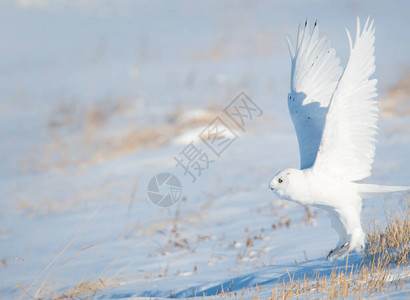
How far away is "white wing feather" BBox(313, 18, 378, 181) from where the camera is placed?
314cm

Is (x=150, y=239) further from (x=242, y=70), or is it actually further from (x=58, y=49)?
(x=58, y=49)

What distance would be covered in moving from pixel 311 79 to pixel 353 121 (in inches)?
26.3

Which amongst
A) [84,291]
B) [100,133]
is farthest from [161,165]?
[84,291]

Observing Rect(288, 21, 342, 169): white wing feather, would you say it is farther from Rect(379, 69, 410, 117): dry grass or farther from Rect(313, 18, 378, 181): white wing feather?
Rect(379, 69, 410, 117): dry grass

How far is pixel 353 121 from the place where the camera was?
10.9ft

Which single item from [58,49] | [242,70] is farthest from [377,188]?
[58,49]

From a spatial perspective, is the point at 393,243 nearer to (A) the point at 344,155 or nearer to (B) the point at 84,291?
(A) the point at 344,155

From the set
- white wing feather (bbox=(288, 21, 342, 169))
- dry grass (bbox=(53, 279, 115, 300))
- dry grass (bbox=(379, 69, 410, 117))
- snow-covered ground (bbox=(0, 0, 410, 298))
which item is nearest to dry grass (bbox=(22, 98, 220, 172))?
snow-covered ground (bbox=(0, 0, 410, 298))

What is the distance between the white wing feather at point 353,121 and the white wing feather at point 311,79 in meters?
0.39

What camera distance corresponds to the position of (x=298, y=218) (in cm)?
566

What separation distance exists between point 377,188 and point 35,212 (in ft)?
18.6

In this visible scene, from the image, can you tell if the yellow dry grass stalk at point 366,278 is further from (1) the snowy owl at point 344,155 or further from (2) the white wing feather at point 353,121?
(2) the white wing feather at point 353,121

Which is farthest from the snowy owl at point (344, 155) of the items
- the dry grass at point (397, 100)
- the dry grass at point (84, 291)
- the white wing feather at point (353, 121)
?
the dry grass at point (397, 100)

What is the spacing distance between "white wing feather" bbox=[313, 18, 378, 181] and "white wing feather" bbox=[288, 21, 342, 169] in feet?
1.27
